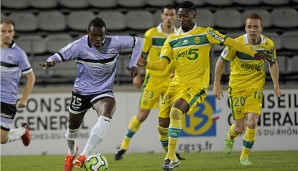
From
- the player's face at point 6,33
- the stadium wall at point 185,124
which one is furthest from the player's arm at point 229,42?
the stadium wall at point 185,124

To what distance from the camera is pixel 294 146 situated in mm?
16094

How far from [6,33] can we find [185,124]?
704 centimetres

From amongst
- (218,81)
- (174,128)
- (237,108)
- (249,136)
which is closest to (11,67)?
(174,128)

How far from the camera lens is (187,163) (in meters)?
12.5

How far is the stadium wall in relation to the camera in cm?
1612

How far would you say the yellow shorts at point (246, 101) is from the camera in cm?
1202

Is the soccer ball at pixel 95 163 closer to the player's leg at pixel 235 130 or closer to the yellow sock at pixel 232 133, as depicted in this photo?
the player's leg at pixel 235 130

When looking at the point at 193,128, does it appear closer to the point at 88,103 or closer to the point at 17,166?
the point at 17,166

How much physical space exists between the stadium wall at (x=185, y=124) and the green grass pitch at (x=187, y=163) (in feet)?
2.23

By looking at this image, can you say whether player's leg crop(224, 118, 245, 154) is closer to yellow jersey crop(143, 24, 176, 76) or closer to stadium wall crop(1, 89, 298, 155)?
yellow jersey crop(143, 24, 176, 76)

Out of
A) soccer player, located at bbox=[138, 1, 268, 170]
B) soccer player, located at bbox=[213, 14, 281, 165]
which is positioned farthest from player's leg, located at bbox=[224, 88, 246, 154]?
soccer player, located at bbox=[138, 1, 268, 170]

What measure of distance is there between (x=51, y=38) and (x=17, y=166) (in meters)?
6.11

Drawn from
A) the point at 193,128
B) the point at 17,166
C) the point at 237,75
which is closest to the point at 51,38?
the point at 193,128

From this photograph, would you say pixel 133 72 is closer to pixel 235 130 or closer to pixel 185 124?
pixel 235 130
